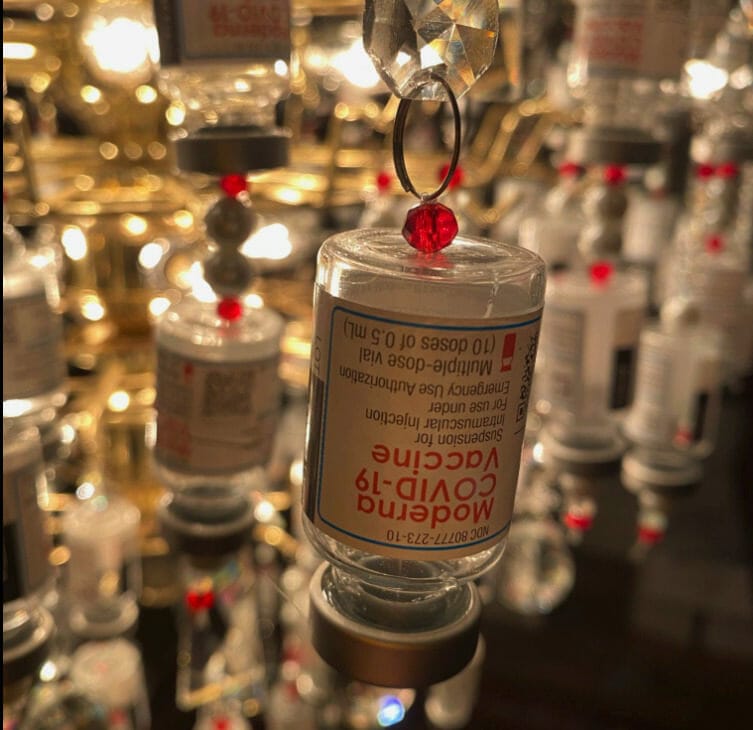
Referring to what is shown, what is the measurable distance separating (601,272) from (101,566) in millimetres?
653

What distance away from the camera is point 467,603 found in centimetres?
49

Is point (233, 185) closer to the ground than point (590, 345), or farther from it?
farther from it

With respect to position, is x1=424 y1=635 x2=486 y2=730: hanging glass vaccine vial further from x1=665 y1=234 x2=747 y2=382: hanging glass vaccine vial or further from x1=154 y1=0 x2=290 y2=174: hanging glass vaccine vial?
x1=154 y1=0 x2=290 y2=174: hanging glass vaccine vial

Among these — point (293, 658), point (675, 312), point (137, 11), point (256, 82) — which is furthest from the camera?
point (293, 658)

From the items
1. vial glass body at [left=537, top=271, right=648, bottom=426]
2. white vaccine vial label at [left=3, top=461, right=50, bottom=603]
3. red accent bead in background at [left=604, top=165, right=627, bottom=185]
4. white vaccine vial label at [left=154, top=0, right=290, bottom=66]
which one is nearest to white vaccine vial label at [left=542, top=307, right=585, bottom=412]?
vial glass body at [left=537, top=271, right=648, bottom=426]

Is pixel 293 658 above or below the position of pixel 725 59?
below

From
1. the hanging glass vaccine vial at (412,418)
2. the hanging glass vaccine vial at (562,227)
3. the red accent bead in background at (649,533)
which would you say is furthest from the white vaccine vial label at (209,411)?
the red accent bead in background at (649,533)

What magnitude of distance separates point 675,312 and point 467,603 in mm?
720

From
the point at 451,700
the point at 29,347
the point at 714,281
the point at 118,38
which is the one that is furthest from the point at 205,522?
the point at 714,281

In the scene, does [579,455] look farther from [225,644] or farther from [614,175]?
[225,644]

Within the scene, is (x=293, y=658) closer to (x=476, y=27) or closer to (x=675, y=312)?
(x=675, y=312)

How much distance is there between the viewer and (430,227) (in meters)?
0.42

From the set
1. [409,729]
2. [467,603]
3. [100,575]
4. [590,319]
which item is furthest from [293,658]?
[467,603]

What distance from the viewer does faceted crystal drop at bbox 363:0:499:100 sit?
1.31 ft
